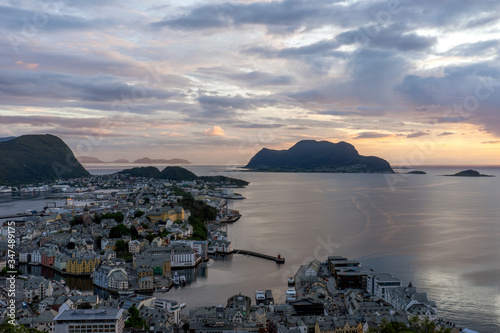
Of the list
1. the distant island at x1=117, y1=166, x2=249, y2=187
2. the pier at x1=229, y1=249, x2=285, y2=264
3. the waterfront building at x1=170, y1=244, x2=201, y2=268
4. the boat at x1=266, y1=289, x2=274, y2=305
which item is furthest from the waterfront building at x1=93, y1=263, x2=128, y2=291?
the distant island at x1=117, y1=166, x2=249, y2=187

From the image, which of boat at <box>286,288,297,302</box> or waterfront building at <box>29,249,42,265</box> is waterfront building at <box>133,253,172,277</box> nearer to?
waterfront building at <box>29,249,42,265</box>

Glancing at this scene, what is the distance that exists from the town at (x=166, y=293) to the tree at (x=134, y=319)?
0.02 meters

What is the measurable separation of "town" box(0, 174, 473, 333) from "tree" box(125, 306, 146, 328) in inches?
0.8

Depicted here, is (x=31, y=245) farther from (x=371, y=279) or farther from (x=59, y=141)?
(x=59, y=141)

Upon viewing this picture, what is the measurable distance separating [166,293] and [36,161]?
65.7m

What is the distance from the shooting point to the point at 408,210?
100 ft

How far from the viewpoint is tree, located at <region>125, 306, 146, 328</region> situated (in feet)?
29.0

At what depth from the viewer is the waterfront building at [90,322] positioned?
8258 mm

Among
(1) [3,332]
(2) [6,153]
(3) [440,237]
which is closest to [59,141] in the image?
(2) [6,153]

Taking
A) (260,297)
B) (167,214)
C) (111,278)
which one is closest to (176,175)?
(167,214)

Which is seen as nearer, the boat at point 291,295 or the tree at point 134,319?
the tree at point 134,319

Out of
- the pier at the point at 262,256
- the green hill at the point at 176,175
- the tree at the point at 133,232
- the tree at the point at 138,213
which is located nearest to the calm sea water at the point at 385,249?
the pier at the point at 262,256

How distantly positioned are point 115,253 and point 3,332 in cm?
1086

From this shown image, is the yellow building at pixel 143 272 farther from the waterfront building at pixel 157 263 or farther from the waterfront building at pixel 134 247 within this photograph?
the waterfront building at pixel 134 247
